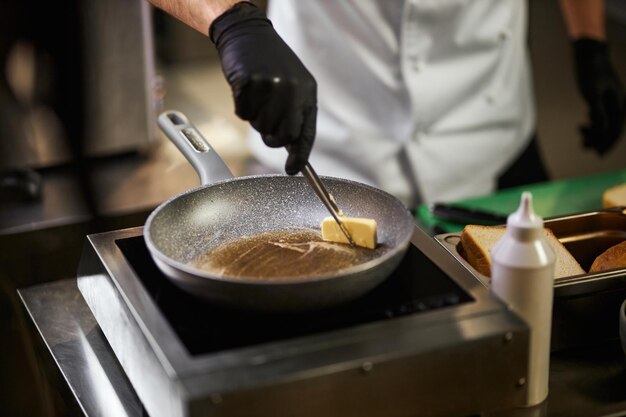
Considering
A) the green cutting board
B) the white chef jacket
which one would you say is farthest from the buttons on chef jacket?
the green cutting board

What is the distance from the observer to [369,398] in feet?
3.21

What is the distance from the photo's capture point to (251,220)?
1.27 m

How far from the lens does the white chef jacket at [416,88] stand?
218cm

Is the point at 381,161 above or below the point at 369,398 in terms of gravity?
below

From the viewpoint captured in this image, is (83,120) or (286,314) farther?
(83,120)

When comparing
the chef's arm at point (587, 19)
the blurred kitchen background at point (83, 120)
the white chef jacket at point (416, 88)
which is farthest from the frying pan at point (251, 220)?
the blurred kitchen background at point (83, 120)

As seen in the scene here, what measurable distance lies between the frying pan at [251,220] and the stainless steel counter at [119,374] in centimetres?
21

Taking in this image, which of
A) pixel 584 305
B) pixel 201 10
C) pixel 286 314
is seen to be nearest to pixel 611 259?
pixel 584 305

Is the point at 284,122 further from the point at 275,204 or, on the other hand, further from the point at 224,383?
the point at 224,383

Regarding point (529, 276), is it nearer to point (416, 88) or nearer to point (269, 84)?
point (269, 84)

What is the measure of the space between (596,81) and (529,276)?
1355mm

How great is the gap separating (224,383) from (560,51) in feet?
14.4

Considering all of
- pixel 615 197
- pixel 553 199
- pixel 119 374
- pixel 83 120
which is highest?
pixel 119 374


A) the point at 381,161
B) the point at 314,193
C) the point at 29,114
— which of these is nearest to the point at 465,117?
the point at 381,161
